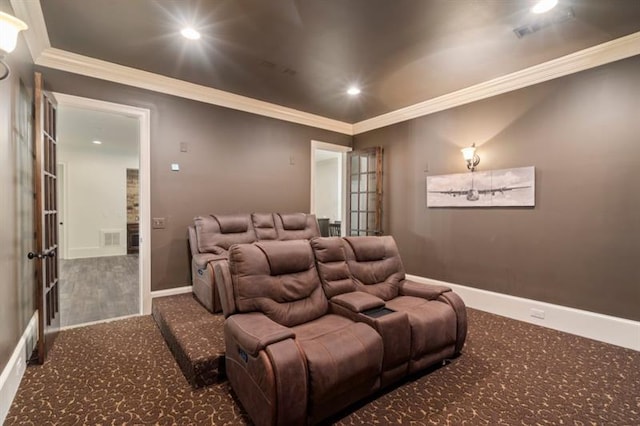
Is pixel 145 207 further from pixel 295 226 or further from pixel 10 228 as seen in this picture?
pixel 295 226

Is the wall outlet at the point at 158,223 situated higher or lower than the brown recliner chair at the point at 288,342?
higher

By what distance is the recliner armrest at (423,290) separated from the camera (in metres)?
2.72

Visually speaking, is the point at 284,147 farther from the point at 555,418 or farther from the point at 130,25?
the point at 555,418

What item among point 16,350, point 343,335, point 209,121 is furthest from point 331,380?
point 209,121

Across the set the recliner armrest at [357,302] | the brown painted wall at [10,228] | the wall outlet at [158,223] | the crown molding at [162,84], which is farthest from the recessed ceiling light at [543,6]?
the wall outlet at [158,223]

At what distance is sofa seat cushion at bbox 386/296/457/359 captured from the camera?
2.28 metres

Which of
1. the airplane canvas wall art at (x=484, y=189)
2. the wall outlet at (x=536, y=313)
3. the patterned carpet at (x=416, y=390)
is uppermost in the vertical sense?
the airplane canvas wall art at (x=484, y=189)

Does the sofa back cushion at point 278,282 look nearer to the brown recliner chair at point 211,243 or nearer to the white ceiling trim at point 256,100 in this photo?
the brown recliner chair at point 211,243

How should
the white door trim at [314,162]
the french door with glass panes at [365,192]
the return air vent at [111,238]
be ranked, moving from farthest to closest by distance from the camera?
the return air vent at [111,238] → the white door trim at [314,162] → the french door with glass panes at [365,192]

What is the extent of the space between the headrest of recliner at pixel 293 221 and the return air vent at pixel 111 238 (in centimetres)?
669

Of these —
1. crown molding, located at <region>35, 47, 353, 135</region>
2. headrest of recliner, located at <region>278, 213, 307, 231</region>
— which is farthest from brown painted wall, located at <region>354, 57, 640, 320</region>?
crown molding, located at <region>35, 47, 353, 135</region>

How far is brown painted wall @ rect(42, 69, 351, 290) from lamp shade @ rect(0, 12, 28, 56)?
1769 millimetres

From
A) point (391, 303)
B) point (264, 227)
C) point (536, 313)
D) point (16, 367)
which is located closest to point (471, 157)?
point (536, 313)

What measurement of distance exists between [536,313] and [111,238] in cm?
984
